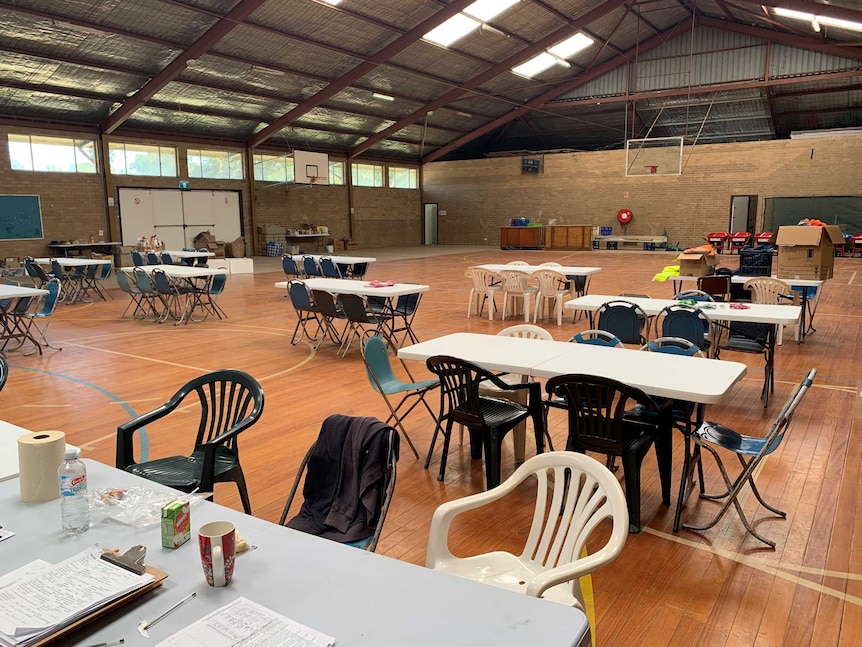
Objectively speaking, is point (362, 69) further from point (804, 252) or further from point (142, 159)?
point (804, 252)

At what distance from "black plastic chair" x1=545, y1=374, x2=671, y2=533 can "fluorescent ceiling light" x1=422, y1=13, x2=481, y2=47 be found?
14.2 meters

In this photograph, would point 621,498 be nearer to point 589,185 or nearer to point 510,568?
point 510,568

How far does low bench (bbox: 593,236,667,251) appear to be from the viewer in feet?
76.3

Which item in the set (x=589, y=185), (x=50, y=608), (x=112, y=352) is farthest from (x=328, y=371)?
(x=589, y=185)

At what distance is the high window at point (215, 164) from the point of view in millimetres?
19641

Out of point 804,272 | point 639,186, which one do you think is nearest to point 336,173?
point 639,186

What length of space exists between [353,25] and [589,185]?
12.7 meters

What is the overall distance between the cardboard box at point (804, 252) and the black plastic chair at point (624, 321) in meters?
3.37

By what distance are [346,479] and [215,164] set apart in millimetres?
19916

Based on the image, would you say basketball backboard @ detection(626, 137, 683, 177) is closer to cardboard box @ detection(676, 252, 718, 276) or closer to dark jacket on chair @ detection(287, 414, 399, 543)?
cardboard box @ detection(676, 252, 718, 276)

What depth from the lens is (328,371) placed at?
6500 mm

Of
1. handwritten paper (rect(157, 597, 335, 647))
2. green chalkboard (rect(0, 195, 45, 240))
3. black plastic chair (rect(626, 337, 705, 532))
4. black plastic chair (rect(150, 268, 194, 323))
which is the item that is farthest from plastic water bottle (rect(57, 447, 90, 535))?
green chalkboard (rect(0, 195, 45, 240))

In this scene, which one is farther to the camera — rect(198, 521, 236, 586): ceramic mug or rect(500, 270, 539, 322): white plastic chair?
rect(500, 270, 539, 322): white plastic chair

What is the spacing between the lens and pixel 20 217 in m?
15.5
